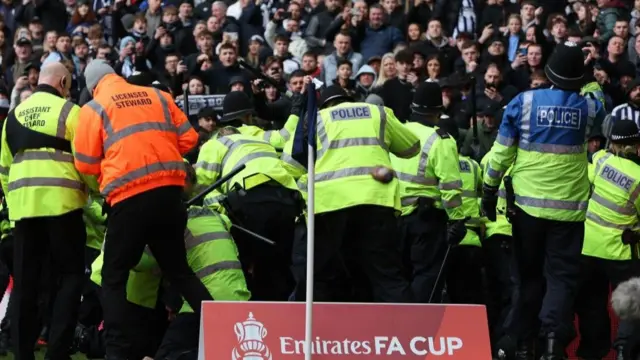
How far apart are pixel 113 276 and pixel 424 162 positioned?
3.62 metres

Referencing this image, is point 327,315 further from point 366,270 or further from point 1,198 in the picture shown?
point 1,198

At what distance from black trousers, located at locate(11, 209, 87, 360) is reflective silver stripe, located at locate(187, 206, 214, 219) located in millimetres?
933

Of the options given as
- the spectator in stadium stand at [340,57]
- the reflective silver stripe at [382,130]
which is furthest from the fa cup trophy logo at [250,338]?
the spectator in stadium stand at [340,57]

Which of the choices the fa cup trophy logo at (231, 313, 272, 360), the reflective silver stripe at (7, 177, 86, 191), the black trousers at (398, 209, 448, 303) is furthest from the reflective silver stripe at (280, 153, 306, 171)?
the fa cup trophy logo at (231, 313, 272, 360)

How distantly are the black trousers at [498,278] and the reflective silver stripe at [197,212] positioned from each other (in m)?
3.74

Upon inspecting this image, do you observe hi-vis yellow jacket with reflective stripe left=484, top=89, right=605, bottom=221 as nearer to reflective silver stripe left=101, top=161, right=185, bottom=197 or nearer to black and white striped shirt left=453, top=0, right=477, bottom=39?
reflective silver stripe left=101, top=161, right=185, bottom=197

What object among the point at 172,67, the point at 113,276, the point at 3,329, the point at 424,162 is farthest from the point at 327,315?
the point at 172,67

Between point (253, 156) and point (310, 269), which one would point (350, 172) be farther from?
point (310, 269)

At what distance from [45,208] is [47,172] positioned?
0.95 ft

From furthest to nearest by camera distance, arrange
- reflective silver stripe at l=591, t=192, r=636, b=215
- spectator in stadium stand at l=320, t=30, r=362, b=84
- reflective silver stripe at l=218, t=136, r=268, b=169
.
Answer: spectator in stadium stand at l=320, t=30, r=362, b=84
reflective silver stripe at l=218, t=136, r=268, b=169
reflective silver stripe at l=591, t=192, r=636, b=215

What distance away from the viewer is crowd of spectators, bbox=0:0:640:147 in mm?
19484

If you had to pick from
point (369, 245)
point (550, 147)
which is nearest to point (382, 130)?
point (369, 245)

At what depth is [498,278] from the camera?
50.9 ft

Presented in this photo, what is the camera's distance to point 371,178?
40.1ft
